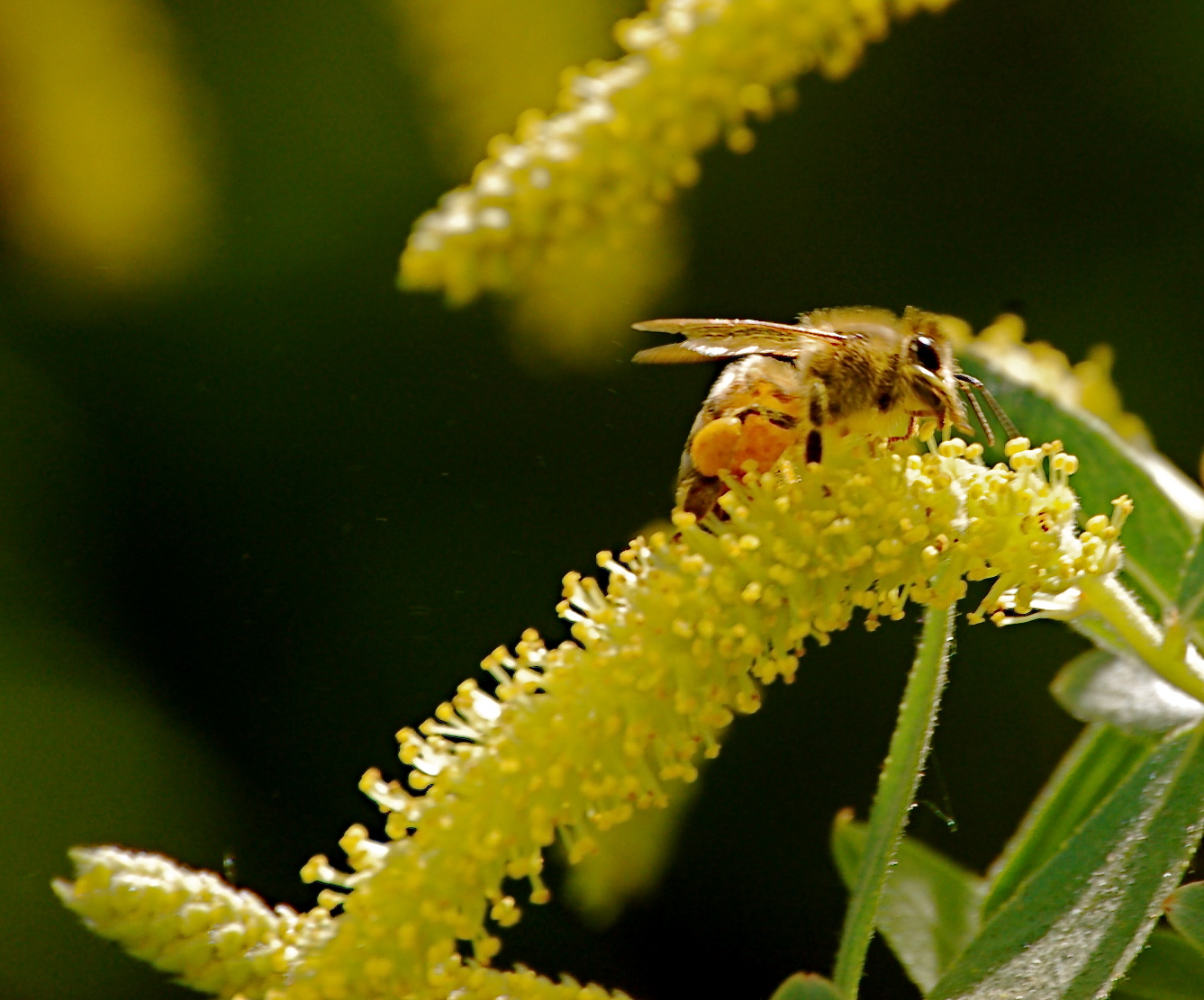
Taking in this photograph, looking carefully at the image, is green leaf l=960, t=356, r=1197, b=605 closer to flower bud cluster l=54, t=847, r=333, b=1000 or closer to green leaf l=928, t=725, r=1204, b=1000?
green leaf l=928, t=725, r=1204, b=1000

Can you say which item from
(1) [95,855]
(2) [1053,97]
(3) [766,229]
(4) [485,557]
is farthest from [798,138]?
(1) [95,855]

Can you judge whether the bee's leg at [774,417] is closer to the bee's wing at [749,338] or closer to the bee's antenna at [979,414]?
the bee's wing at [749,338]

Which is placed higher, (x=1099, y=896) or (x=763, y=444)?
(x=763, y=444)

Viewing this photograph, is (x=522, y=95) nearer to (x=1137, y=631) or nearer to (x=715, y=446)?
(x=715, y=446)

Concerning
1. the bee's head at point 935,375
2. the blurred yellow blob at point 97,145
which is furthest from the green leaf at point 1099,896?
the blurred yellow blob at point 97,145

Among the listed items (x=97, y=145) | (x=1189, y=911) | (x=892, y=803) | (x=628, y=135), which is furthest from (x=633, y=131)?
(x=97, y=145)

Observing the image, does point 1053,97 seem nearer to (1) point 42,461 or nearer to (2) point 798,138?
(2) point 798,138
